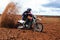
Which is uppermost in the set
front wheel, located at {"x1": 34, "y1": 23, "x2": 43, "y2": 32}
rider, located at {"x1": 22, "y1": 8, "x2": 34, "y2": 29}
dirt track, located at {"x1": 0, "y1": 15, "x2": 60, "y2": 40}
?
rider, located at {"x1": 22, "y1": 8, "x2": 34, "y2": 29}

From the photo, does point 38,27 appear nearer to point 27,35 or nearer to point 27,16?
point 27,16

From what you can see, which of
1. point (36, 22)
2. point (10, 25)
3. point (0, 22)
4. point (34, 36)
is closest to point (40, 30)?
point (36, 22)

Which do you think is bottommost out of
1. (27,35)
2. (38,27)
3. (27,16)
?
(27,35)

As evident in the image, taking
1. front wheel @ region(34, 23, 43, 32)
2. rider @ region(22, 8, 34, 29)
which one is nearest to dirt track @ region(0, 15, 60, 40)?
front wheel @ region(34, 23, 43, 32)

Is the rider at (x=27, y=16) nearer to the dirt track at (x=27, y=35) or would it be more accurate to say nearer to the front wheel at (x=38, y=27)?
the front wheel at (x=38, y=27)

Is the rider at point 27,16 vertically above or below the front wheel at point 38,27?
above

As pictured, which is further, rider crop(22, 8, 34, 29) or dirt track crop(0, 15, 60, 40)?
rider crop(22, 8, 34, 29)

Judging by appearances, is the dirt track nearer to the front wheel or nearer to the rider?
the front wheel

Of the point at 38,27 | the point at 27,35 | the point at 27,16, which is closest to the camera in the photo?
the point at 27,35

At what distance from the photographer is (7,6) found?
67.7ft

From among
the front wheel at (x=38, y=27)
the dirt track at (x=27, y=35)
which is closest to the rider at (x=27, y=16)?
the front wheel at (x=38, y=27)

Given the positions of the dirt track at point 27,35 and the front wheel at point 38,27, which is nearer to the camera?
the dirt track at point 27,35

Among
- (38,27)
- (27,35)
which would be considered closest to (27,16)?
(38,27)

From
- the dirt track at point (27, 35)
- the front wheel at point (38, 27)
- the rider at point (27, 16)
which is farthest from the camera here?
the rider at point (27, 16)
